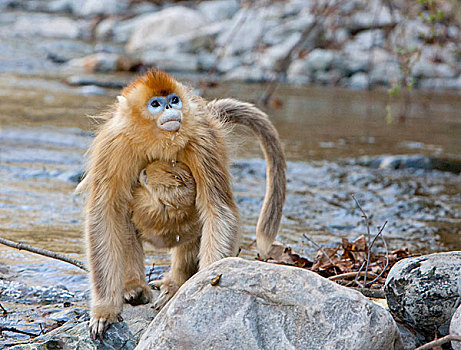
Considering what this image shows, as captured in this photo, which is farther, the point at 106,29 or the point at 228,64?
A: the point at 106,29

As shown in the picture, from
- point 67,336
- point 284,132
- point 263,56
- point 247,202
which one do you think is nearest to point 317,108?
point 284,132

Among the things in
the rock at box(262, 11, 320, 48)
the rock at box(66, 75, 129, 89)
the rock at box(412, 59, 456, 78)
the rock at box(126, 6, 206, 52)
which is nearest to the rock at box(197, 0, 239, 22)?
the rock at box(126, 6, 206, 52)

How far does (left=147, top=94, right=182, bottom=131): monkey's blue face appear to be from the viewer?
289 cm

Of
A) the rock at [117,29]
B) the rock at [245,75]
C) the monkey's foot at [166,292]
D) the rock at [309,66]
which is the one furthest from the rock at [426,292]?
the rock at [117,29]

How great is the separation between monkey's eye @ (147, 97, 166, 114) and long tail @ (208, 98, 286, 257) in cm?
69

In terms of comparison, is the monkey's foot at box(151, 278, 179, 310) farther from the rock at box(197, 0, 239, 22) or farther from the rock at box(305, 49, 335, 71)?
the rock at box(197, 0, 239, 22)

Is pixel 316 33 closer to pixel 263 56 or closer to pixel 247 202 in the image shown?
pixel 263 56

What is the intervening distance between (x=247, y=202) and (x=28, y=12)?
56.9 ft

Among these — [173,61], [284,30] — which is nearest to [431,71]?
[284,30]

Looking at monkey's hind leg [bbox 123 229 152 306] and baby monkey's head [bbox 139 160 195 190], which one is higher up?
baby monkey's head [bbox 139 160 195 190]

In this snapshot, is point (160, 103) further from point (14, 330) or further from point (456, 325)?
point (456, 325)

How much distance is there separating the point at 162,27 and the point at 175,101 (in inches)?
613

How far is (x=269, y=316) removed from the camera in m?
2.46

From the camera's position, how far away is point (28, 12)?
2131 centimetres
